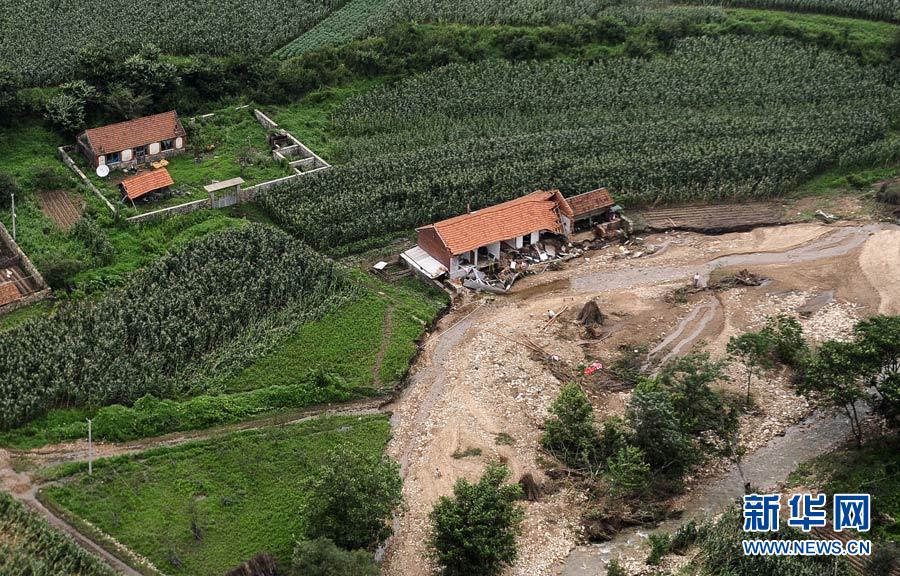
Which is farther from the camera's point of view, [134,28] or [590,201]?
[134,28]

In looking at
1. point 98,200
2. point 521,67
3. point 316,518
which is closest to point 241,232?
point 98,200

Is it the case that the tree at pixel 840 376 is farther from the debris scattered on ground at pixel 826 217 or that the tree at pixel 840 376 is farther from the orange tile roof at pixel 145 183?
the orange tile roof at pixel 145 183

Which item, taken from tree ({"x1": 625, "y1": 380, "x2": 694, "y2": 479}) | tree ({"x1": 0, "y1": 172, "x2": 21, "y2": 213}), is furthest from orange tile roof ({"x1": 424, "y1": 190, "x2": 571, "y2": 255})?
tree ({"x1": 0, "y1": 172, "x2": 21, "y2": 213})

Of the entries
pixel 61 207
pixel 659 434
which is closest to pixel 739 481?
pixel 659 434

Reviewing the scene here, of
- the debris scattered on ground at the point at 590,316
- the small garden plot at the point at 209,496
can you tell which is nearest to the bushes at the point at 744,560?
the small garden plot at the point at 209,496

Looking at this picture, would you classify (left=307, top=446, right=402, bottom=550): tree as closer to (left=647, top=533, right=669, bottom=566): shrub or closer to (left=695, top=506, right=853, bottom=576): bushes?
(left=647, top=533, right=669, bottom=566): shrub

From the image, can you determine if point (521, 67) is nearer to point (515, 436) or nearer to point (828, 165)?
point (828, 165)

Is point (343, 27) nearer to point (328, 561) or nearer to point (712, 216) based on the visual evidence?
point (712, 216)
